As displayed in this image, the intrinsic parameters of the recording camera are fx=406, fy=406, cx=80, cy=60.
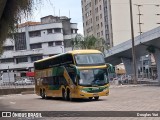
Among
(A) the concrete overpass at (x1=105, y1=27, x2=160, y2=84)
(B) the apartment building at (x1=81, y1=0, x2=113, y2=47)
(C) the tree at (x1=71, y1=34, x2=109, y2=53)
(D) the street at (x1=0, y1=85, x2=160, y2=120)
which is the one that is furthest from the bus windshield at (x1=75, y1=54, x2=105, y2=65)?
(B) the apartment building at (x1=81, y1=0, x2=113, y2=47)

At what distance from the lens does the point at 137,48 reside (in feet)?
182

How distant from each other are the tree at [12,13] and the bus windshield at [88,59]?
10.8m

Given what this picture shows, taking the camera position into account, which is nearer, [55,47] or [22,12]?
[22,12]

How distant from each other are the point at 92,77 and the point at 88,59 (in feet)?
3.80

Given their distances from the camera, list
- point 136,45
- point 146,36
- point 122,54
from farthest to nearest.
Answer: point 122,54
point 136,45
point 146,36

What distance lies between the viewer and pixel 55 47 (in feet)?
292

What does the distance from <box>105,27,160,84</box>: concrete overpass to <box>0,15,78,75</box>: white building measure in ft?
63.6

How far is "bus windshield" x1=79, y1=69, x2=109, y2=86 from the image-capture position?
25.0 metres

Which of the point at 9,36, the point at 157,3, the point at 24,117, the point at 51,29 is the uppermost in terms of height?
the point at 157,3

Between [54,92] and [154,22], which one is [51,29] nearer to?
[154,22]

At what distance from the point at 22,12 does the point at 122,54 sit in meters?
51.4

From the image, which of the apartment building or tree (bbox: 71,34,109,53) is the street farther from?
the apartment building

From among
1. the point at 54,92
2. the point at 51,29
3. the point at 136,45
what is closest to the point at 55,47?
the point at 51,29

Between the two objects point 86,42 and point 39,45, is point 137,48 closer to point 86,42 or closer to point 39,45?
point 86,42
